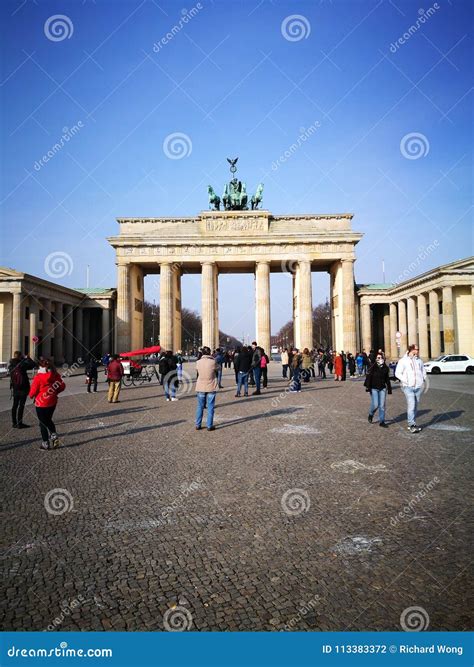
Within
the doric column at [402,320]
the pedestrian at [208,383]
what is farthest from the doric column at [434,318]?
the pedestrian at [208,383]

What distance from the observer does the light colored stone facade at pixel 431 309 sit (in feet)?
139

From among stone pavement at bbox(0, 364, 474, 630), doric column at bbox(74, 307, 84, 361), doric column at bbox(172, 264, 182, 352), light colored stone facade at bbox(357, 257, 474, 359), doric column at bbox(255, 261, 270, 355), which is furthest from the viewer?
doric column at bbox(74, 307, 84, 361)

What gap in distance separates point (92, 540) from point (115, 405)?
11.0 m

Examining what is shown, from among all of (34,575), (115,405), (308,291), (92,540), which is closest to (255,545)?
(92,540)

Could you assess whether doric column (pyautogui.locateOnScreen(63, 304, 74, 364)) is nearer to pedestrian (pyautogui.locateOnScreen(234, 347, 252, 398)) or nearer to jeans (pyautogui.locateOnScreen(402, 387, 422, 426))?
pedestrian (pyautogui.locateOnScreen(234, 347, 252, 398))

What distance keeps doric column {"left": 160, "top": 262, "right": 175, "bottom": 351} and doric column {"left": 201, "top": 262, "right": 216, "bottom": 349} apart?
365 centimetres

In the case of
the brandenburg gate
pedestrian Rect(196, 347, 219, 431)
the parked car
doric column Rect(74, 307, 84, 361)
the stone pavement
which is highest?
the brandenburg gate

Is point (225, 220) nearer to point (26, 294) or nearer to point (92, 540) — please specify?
point (26, 294)

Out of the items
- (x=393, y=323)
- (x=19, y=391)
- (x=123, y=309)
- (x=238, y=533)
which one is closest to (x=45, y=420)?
(x=19, y=391)

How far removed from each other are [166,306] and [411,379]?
1552 inches

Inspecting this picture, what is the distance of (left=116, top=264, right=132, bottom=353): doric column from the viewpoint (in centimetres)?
4606

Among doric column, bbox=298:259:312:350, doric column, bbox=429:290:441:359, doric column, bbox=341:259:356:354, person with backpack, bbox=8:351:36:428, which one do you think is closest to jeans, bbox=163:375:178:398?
person with backpack, bbox=8:351:36:428

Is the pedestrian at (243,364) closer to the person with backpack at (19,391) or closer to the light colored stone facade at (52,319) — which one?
the person with backpack at (19,391)

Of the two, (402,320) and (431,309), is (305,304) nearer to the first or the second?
(431,309)
